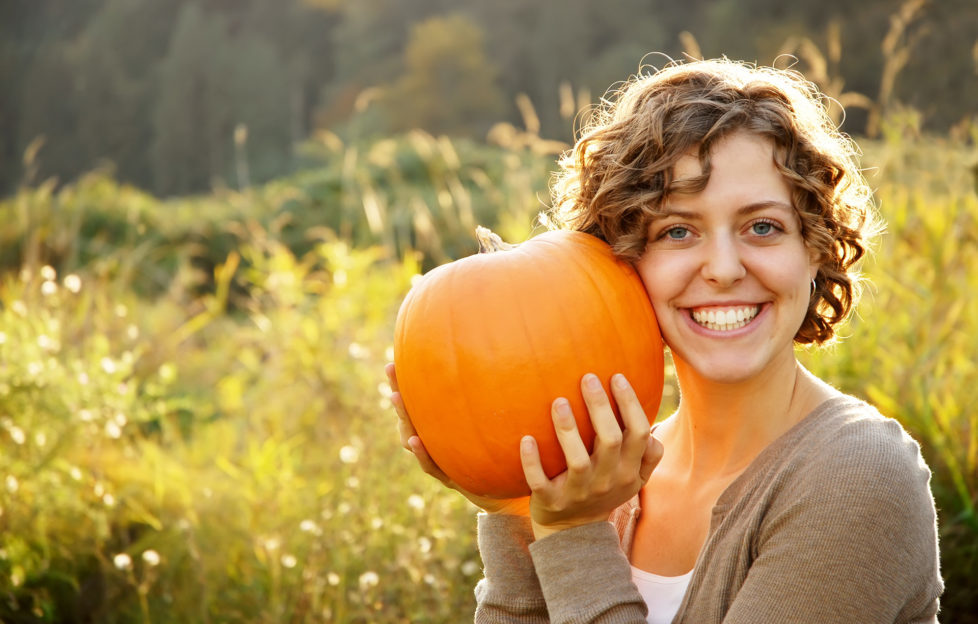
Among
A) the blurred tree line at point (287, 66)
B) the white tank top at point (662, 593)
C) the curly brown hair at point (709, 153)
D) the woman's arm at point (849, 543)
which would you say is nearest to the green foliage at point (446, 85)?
the blurred tree line at point (287, 66)

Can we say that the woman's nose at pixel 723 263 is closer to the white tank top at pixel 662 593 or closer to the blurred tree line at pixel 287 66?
the white tank top at pixel 662 593

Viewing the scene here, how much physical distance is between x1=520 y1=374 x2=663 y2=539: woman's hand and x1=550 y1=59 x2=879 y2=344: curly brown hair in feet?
1.25

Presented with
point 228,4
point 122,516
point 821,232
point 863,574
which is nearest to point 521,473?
point 863,574

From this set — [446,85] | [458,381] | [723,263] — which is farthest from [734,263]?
A: [446,85]

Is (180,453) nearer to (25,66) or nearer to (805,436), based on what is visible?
(805,436)

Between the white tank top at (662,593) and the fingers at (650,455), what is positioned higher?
the fingers at (650,455)

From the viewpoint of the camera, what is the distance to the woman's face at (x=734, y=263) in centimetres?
193

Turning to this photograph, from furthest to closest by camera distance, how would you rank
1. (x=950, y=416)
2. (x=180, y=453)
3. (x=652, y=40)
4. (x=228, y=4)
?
(x=228, y=4) → (x=652, y=40) → (x=180, y=453) → (x=950, y=416)

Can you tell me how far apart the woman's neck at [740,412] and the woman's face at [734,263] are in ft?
0.40

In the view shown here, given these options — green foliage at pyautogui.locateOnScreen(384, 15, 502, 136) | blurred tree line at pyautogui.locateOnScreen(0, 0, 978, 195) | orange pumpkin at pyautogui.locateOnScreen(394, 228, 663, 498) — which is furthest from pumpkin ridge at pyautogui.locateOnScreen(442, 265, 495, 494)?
green foliage at pyautogui.locateOnScreen(384, 15, 502, 136)

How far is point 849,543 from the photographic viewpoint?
165 cm

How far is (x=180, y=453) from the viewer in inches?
181

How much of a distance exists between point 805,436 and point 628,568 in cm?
46

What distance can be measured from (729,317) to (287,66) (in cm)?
3902
